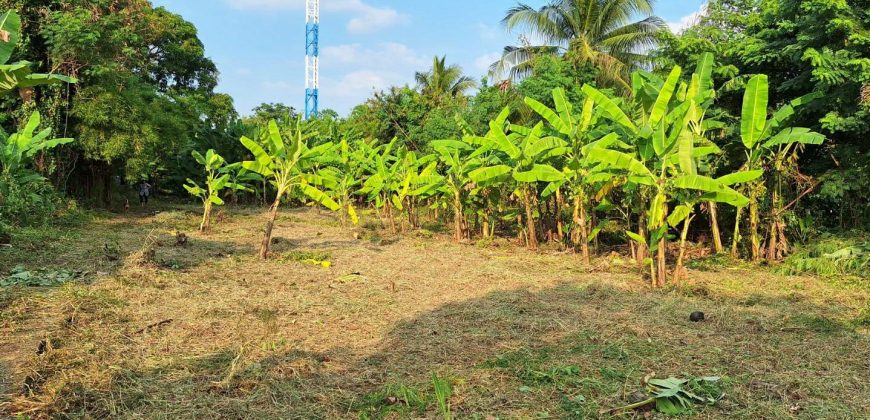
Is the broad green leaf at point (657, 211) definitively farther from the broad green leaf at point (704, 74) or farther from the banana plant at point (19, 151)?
the banana plant at point (19, 151)

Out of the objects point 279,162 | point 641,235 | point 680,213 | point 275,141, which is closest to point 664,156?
point 680,213

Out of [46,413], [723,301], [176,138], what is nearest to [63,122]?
[176,138]

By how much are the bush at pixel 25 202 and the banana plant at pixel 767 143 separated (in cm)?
1175

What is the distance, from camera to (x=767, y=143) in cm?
758

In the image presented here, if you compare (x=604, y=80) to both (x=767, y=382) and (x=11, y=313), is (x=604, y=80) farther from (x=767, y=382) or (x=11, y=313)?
(x=11, y=313)

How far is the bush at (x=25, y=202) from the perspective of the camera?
938 centimetres

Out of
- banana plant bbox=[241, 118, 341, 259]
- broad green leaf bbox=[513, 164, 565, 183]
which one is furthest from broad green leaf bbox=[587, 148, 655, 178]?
banana plant bbox=[241, 118, 341, 259]

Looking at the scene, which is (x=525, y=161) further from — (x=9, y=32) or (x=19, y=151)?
(x=19, y=151)

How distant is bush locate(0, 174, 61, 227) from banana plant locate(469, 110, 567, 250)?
839cm

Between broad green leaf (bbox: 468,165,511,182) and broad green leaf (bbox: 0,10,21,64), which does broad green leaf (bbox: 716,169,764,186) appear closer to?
broad green leaf (bbox: 468,165,511,182)

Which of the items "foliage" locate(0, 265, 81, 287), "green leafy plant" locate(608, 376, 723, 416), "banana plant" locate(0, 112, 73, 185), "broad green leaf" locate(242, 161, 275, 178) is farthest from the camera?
"banana plant" locate(0, 112, 73, 185)

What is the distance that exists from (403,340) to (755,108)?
5.94 m

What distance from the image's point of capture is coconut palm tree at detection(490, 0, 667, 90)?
1961 cm

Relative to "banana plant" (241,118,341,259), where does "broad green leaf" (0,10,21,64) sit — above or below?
above
